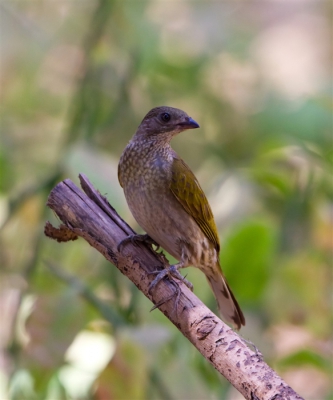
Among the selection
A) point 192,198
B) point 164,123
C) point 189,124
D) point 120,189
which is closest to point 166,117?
point 164,123

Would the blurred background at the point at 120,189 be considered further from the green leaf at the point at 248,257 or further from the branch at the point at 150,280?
the branch at the point at 150,280

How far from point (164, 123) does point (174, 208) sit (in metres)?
0.41

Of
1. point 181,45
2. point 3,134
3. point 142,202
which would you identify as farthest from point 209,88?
point 142,202

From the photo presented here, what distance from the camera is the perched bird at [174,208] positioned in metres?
2.66

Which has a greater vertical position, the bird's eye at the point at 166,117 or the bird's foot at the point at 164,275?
the bird's eye at the point at 166,117

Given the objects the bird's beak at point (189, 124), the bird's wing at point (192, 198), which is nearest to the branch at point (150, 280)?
the bird's wing at point (192, 198)

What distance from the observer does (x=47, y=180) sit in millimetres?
3111

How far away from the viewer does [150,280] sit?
82.4 inches

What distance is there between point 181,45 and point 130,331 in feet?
6.50

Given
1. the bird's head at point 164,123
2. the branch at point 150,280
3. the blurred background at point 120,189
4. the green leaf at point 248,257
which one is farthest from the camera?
the bird's head at point 164,123

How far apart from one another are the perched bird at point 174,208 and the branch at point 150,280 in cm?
38

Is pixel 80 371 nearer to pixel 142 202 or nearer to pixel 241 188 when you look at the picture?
pixel 142 202

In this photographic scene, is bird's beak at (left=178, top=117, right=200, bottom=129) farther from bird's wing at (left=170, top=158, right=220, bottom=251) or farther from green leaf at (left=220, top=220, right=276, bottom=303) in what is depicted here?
green leaf at (left=220, top=220, right=276, bottom=303)

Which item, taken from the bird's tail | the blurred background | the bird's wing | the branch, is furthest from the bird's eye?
the branch
